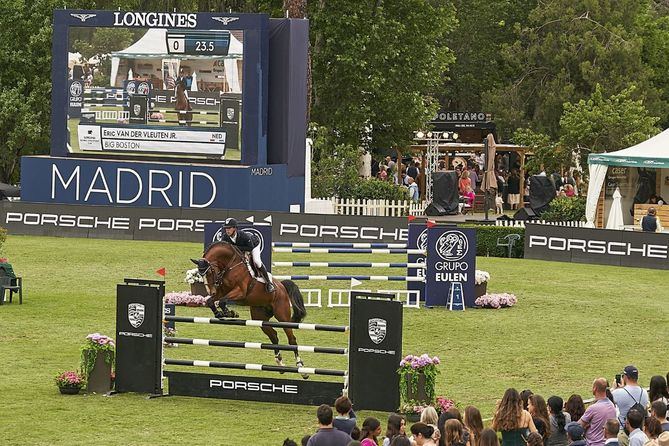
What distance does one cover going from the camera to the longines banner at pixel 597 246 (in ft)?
123

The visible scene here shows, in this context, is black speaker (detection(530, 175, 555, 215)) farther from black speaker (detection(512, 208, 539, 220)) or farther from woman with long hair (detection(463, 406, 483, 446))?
woman with long hair (detection(463, 406, 483, 446))

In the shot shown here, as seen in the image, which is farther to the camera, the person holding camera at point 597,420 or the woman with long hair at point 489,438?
the person holding camera at point 597,420

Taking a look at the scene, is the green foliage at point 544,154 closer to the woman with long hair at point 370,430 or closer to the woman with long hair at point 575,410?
the woman with long hair at point 575,410

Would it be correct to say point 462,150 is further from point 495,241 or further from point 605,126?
point 495,241

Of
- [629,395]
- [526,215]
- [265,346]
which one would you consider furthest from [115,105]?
[629,395]

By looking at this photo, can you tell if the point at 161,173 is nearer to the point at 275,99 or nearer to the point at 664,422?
the point at 275,99

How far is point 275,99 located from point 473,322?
18494 millimetres

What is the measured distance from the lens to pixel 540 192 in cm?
4934

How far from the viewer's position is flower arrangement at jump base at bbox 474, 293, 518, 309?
1164 inches

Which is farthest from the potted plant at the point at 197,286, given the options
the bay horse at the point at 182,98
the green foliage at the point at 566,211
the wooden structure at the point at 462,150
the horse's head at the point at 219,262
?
the wooden structure at the point at 462,150

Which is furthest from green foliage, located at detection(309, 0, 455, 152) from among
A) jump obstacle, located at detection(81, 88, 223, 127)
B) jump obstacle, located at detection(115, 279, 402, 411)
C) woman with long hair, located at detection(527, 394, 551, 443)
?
woman with long hair, located at detection(527, 394, 551, 443)

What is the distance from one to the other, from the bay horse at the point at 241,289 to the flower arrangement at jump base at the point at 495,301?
758 cm

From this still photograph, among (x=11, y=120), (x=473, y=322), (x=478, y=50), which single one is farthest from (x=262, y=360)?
(x=478, y=50)

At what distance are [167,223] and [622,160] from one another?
1389 cm
